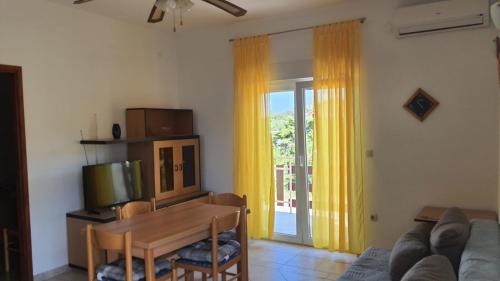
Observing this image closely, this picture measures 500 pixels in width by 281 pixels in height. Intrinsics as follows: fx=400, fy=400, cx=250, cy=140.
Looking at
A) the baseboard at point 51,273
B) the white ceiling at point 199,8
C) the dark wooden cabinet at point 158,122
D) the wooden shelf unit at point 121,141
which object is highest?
the white ceiling at point 199,8

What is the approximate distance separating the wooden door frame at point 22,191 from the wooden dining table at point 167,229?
4.26ft

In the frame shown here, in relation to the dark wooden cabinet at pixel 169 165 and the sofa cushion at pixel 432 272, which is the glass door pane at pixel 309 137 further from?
the sofa cushion at pixel 432 272

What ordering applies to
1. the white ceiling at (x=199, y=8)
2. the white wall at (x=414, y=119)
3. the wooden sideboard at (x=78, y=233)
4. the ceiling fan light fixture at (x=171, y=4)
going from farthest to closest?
the white ceiling at (x=199, y=8) < the wooden sideboard at (x=78, y=233) < the white wall at (x=414, y=119) < the ceiling fan light fixture at (x=171, y=4)

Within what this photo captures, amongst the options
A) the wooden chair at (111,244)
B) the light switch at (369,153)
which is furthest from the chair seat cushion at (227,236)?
the light switch at (369,153)

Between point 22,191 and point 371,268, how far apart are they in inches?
125

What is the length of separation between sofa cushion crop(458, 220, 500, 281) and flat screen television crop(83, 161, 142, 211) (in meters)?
3.35

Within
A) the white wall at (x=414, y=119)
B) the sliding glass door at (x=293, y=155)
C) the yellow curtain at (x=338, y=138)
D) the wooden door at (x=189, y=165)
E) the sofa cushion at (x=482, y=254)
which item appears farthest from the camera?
the wooden door at (x=189, y=165)

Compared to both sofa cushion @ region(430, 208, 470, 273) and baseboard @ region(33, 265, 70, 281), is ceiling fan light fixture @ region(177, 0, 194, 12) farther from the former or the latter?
baseboard @ region(33, 265, 70, 281)

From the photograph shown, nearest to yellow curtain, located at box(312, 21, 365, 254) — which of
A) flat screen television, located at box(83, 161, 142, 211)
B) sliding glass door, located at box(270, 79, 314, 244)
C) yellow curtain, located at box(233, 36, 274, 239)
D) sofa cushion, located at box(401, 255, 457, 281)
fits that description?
sliding glass door, located at box(270, 79, 314, 244)

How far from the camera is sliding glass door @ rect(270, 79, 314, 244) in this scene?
476 centimetres

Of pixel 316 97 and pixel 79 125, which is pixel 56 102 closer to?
pixel 79 125

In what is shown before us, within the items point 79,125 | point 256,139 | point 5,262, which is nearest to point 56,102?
point 79,125

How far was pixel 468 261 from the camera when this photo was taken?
1.98m

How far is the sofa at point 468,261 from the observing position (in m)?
Answer: 1.82
